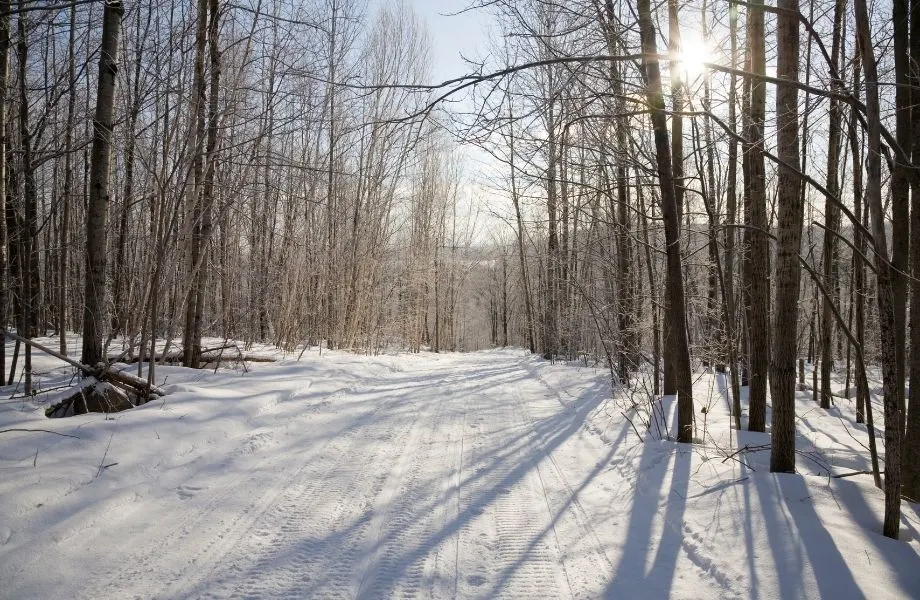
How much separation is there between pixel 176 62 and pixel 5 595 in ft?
22.4

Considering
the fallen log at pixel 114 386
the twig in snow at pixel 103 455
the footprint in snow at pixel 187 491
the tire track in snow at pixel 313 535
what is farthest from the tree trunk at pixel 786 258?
the fallen log at pixel 114 386

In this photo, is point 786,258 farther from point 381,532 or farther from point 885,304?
point 381,532

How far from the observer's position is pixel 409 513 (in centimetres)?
371

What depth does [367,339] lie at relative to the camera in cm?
1800

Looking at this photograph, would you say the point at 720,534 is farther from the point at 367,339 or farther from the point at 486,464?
the point at 367,339

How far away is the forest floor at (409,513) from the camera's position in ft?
9.17

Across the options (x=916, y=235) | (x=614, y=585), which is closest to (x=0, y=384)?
(x=614, y=585)

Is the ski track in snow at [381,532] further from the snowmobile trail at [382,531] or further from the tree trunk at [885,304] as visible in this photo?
the tree trunk at [885,304]

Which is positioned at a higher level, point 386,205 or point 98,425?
point 386,205

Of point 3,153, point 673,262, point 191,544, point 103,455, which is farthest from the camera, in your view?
point 3,153

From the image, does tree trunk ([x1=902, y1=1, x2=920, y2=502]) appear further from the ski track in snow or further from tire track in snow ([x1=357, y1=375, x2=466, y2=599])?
tire track in snow ([x1=357, y1=375, x2=466, y2=599])

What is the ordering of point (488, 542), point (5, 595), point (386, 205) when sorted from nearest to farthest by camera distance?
point (5, 595) < point (488, 542) < point (386, 205)

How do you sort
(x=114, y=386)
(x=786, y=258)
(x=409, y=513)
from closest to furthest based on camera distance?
(x=409, y=513) < (x=786, y=258) < (x=114, y=386)

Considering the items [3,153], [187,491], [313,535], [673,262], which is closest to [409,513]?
[313,535]
